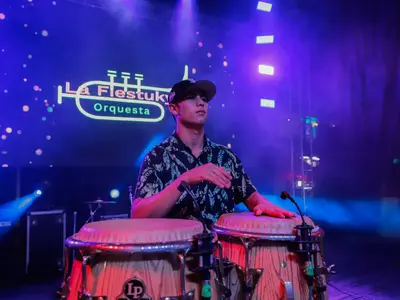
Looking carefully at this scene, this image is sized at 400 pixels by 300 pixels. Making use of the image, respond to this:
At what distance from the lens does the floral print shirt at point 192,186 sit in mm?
2084

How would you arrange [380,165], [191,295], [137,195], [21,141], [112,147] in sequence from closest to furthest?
[191,295] → [137,195] → [21,141] → [112,147] → [380,165]

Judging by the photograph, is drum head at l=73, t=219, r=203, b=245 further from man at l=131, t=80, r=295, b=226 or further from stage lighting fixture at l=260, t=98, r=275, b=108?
stage lighting fixture at l=260, t=98, r=275, b=108

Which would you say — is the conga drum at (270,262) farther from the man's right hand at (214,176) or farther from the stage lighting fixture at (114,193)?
the stage lighting fixture at (114,193)

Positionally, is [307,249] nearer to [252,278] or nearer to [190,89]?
[252,278]

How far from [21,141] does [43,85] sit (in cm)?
93

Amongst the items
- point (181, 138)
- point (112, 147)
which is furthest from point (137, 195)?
point (112, 147)

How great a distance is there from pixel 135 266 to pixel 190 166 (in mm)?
1058

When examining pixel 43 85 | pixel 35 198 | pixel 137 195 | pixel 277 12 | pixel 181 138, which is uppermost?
pixel 277 12

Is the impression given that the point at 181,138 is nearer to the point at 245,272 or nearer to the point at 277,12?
the point at 245,272

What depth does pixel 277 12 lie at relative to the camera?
8.71 metres

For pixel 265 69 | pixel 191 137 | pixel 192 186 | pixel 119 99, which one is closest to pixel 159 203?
pixel 192 186

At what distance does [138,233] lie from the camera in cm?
124

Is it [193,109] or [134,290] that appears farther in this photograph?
[193,109]

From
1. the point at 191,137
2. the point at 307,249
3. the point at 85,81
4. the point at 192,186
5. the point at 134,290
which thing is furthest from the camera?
the point at 85,81
